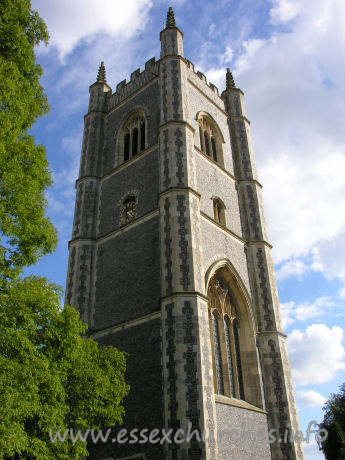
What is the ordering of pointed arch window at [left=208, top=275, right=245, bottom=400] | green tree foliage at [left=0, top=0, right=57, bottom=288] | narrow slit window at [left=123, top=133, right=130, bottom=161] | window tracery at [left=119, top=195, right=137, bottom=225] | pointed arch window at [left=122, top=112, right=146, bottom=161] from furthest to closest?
1. narrow slit window at [left=123, top=133, right=130, bottom=161]
2. pointed arch window at [left=122, top=112, right=146, bottom=161]
3. window tracery at [left=119, top=195, right=137, bottom=225]
4. pointed arch window at [left=208, top=275, right=245, bottom=400]
5. green tree foliage at [left=0, top=0, right=57, bottom=288]

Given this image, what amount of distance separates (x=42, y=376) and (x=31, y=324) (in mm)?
884

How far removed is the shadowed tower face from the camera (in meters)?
11.0

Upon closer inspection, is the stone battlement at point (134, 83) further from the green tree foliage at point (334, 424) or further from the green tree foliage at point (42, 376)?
the green tree foliage at point (334, 424)

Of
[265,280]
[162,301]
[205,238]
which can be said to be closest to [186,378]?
[162,301]

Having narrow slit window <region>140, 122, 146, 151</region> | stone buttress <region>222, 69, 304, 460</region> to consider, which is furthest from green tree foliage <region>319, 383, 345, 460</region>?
narrow slit window <region>140, 122, 146, 151</region>

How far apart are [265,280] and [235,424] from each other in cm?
587

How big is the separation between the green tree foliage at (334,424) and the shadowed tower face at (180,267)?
10973 mm

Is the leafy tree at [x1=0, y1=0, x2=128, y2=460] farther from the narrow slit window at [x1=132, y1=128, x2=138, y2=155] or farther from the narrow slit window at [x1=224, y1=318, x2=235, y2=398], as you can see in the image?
the narrow slit window at [x1=132, y1=128, x2=138, y2=155]

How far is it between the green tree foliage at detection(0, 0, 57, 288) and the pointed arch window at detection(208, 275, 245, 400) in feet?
23.5

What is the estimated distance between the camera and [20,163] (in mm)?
8008

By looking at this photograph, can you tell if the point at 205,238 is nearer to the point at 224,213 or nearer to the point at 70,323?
the point at 224,213

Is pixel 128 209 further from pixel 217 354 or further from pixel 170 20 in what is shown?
pixel 170 20

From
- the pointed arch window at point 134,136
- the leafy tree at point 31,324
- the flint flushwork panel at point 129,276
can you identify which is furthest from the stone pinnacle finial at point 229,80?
the leafy tree at point 31,324

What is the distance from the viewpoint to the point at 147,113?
18.7 metres
